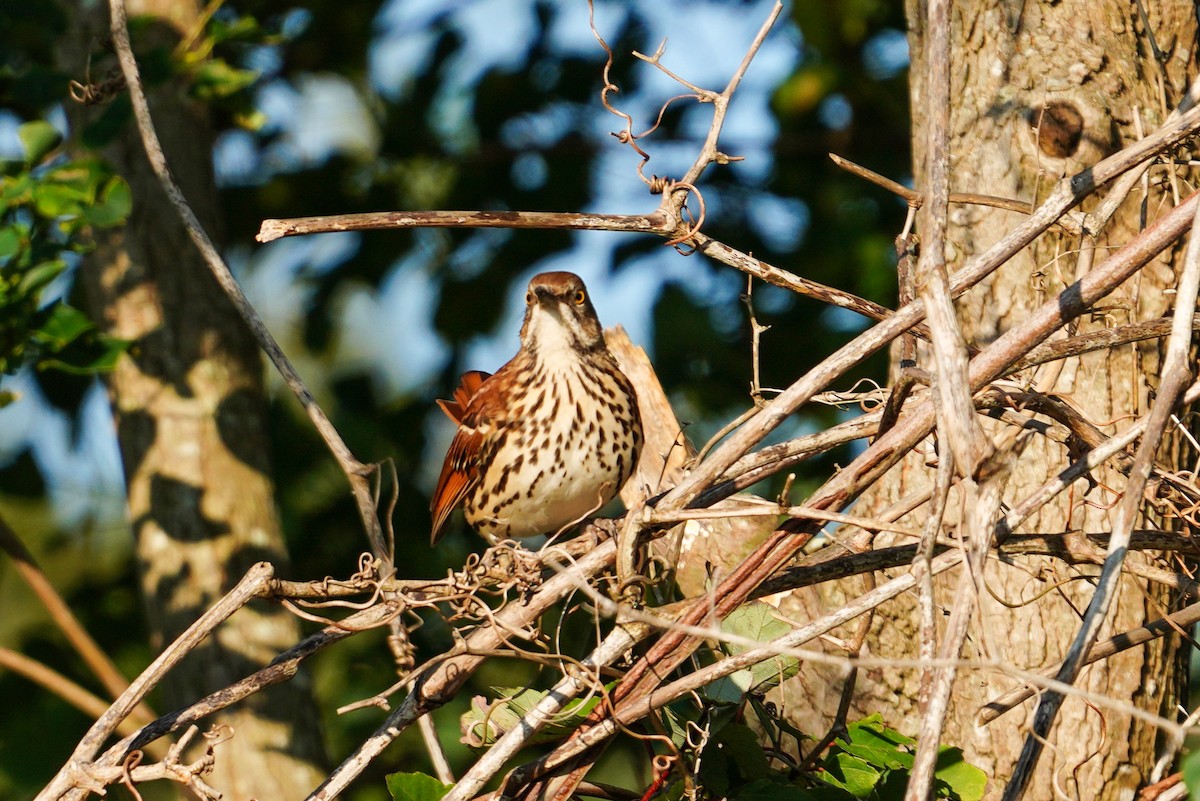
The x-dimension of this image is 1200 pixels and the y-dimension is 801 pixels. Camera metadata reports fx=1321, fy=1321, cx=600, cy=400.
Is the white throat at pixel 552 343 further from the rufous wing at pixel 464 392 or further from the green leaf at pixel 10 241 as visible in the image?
the green leaf at pixel 10 241

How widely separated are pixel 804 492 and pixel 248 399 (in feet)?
5.74

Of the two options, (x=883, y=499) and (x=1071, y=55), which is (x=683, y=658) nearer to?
(x=883, y=499)

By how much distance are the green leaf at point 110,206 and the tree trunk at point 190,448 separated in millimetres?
618

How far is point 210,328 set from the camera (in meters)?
3.87

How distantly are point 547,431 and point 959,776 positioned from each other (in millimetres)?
1739

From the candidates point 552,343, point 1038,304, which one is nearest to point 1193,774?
point 1038,304

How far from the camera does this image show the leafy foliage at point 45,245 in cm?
296

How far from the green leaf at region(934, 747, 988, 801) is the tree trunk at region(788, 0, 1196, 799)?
339 mm

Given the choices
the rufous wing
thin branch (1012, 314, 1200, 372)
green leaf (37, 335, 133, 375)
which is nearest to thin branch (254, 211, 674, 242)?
thin branch (1012, 314, 1200, 372)

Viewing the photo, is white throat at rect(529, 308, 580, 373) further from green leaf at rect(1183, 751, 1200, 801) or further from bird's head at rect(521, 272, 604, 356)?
green leaf at rect(1183, 751, 1200, 801)

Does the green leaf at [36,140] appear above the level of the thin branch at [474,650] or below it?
above

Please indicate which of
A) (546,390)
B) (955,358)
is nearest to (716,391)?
(546,390)

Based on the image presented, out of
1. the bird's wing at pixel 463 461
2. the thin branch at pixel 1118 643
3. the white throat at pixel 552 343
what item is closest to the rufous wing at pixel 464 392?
the bird's wing at pixel 463 461

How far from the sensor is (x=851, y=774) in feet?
6.63
